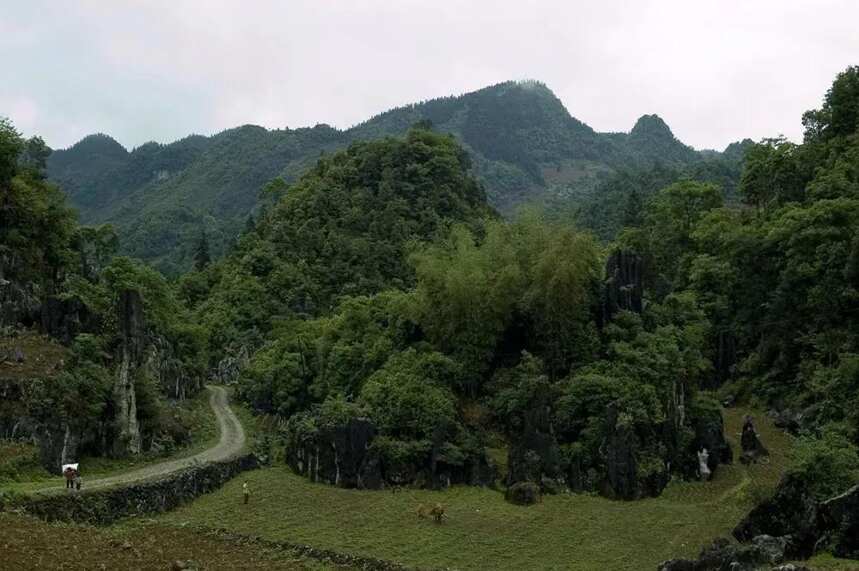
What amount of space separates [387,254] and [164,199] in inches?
4997

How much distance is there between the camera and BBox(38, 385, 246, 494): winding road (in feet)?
87.6

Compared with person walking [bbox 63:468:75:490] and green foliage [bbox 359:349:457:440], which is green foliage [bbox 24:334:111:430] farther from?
green foliage [bbox 359:349:457:440]

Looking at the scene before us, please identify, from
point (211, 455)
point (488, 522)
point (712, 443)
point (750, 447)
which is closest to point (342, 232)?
point (211, 455)

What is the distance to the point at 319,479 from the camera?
3062 centimetres

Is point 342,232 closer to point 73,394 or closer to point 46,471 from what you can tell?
point 73,394

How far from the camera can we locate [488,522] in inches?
976

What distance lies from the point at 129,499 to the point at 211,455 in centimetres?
811

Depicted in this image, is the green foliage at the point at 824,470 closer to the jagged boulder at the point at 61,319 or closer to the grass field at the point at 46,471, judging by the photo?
the grass field at the point at 46,471

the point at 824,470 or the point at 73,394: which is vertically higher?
the point at 73,394

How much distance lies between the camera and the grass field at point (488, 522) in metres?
21.5

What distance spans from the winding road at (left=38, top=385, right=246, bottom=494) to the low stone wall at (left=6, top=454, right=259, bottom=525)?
74 cm

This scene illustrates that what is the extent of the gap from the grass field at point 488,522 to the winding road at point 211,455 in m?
2.08

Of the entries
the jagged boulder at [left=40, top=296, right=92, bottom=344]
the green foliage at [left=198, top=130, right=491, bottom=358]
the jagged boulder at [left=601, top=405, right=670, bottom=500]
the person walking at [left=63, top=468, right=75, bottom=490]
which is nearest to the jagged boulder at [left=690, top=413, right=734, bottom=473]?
the jagged boulder at [left=601, top=405, right=670, bottom=500]

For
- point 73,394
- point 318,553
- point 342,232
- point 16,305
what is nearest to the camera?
point 318,553
